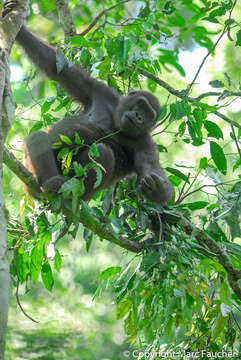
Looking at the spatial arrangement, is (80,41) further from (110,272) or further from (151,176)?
(110,272)

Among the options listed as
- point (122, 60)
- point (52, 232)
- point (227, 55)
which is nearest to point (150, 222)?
point (52, 232)

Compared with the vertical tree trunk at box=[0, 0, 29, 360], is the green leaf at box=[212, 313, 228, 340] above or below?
below

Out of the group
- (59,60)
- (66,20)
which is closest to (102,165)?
(59,60)

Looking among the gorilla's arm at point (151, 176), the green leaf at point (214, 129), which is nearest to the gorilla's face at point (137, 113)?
the gorilla's arm at point (151, 176)

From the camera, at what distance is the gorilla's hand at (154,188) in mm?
4316

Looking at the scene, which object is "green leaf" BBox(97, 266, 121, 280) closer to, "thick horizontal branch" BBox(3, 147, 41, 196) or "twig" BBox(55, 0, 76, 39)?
"thick horizontal branch" BBox(3, 147, 41, 196)

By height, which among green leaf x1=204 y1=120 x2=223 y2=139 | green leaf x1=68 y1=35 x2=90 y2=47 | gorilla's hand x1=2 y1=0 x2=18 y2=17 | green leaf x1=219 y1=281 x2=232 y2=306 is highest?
gorilla's hand x1=2 y1=0 x2=18 y2=17

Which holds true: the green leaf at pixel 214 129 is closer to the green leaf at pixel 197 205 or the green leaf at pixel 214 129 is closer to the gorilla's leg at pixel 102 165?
the green leaf at pixel 197 205

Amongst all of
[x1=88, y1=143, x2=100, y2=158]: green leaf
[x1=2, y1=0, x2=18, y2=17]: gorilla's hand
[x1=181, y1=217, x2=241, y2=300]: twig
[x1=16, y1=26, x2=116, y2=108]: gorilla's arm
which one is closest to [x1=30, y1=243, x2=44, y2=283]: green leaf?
[x1=88, y1=143, x2=100, y2=158]: green leaf

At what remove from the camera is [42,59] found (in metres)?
4.92

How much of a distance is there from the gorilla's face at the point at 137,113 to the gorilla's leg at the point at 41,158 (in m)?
1.03

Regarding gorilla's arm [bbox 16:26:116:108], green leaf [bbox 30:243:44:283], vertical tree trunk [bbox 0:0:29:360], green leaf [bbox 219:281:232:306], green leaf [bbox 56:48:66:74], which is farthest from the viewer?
gorilla's arm [bbox 16:26:116:108]

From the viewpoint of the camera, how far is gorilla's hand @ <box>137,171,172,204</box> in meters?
4.32

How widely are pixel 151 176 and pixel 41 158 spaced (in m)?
1.13
